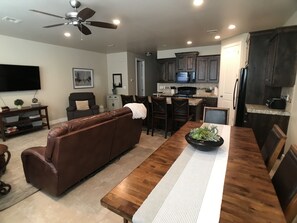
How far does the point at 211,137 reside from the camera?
1.60 m

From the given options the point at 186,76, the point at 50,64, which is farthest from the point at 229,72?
the point at 50,64

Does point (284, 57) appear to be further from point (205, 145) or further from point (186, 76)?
point (186, 76)

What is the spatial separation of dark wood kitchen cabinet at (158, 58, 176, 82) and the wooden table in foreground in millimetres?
5432

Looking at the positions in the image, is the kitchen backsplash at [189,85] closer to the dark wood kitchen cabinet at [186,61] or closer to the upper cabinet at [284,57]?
the dark wood kitchen cabinet at [186,61]

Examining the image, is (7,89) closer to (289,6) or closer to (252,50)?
(252,50)

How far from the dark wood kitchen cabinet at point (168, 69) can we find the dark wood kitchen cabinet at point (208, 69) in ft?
3.24

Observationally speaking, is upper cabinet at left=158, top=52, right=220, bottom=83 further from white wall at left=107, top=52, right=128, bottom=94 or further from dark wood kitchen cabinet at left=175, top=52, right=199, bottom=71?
white wall at left=107, top=52, right=128, bottom=94

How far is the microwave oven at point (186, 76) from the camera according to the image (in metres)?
6.20

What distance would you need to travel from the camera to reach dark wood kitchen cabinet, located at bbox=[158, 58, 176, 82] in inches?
262

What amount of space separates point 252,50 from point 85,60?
5546 mm

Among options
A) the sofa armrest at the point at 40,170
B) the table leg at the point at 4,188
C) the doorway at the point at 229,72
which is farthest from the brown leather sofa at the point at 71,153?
the doorway at the point at 229,72

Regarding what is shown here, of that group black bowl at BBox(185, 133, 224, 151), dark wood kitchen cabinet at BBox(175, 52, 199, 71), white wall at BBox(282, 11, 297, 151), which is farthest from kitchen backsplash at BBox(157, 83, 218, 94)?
black bowl at BBox(185, 133, 224, 151)

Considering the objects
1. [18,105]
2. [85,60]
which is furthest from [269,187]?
[85,60]

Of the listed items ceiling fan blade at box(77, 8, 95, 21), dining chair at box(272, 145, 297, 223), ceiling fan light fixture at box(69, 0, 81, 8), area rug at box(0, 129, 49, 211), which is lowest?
area rug at box(0, 129, 49, 211)
